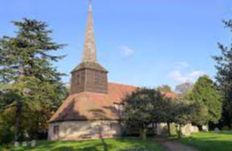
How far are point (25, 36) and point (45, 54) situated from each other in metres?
3.30

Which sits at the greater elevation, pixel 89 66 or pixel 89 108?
pixel 89 66

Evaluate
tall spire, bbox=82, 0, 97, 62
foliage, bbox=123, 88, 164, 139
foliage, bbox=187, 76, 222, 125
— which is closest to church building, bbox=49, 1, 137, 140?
tall spire, bbox=82, 0, 97, 62

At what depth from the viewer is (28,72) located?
139 ft

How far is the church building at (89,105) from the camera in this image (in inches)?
1697

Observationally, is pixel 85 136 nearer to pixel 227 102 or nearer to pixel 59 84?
pixel 59 84

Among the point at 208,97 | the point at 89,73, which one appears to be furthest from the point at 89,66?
the point at 208,97

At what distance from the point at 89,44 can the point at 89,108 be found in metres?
11.1

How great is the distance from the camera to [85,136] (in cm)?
4275

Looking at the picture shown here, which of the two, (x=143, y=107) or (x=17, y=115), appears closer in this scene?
(x=143, y=107)

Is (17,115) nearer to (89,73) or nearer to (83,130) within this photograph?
(83,130)

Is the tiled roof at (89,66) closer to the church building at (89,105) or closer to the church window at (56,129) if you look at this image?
the church building at (89,105)

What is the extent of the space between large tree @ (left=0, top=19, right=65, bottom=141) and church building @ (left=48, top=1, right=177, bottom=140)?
3.36 meters

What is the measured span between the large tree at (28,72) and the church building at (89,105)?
11.0 feet

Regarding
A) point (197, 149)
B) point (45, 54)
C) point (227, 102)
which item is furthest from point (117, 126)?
point (227, 102)
